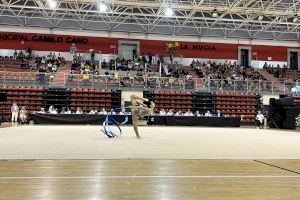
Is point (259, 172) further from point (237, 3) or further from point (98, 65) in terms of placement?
point (98, 65)

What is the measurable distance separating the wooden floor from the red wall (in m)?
33.5

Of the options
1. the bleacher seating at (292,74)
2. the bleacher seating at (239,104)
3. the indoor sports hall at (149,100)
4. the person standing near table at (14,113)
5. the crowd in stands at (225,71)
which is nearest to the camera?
the indoor sports hall at (149,100)

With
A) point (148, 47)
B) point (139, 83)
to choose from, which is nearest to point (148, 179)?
point (139, 83)

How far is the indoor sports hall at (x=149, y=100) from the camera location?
5.44m

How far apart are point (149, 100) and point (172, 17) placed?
431 inches

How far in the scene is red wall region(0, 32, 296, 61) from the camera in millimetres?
38344

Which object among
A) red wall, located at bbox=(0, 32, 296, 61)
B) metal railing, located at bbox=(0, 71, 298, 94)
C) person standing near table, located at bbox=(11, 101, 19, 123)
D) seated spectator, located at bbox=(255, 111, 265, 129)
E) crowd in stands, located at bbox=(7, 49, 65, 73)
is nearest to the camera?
person standing near table, located at bbox=(11, 101, 19, 123)

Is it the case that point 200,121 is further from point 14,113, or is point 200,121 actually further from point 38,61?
point 38,61

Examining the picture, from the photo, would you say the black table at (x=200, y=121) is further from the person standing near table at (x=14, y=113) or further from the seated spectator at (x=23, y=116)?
the person standing near table at (x=14, y=113)

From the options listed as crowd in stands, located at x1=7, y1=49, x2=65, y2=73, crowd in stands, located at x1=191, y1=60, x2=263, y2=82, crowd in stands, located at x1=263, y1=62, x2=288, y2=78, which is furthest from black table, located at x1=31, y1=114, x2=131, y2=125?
crowd in stands, located at x1=263, y1=62, x2=288, y2=78

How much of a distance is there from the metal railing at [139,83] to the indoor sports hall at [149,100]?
0.08 meters

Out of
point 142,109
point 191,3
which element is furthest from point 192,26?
point 142,109

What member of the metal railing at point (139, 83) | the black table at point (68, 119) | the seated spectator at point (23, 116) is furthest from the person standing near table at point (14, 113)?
the metal railing at point (139, 83)

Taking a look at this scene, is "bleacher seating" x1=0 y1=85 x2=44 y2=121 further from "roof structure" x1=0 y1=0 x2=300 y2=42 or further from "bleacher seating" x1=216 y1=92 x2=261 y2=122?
"bleacher seating" x1=216 y1=92 x2=261 y2=122
